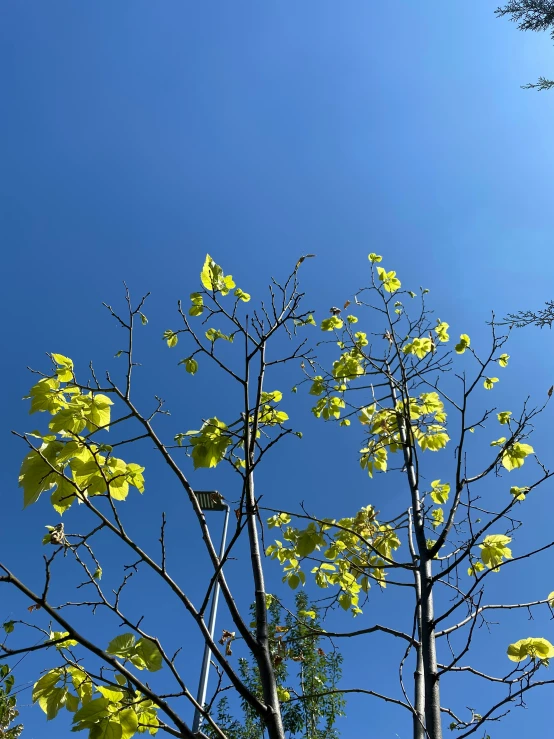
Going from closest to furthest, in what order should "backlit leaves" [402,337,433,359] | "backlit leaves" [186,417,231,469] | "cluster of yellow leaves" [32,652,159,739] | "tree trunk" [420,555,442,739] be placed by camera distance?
"cluster of yellow leaves" [32,652,159,739] < "tree trunk" [420,555,442,739] < "backlit leaves" [186,417,231,469] < "backlit leaves" [402,337,433,359]

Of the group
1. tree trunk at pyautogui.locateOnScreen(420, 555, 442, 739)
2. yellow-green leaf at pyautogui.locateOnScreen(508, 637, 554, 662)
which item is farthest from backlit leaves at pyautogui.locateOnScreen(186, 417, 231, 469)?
yellow-green leaf at pyautogui.locateOnScreen(508, 637, 554, 662)

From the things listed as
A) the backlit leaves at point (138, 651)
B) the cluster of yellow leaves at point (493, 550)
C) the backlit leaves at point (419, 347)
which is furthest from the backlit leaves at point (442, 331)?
the backlit leaves at point (138, 651)

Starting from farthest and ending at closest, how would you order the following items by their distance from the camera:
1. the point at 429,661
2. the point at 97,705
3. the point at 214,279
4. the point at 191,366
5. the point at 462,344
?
the point at 462,344 → the point at 191,366 → the point at 214,279 → the point at 429,661 → the point at 97,705

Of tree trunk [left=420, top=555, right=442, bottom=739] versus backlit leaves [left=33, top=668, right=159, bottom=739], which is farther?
tree trunk [left=420, top=555, right=442, bottom=739]

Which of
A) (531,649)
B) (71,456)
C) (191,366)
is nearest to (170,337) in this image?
(191,366)

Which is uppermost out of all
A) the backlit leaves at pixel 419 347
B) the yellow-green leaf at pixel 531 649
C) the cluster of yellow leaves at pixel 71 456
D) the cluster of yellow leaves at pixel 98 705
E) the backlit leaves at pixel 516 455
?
the backlit leaves at pixel 419 347

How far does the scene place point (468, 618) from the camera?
1749 mm

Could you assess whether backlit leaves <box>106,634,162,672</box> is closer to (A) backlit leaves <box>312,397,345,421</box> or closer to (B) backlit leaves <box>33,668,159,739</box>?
(B) backlit leaves <box>33,668,159,739</box>

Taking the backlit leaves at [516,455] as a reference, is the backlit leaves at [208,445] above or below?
below

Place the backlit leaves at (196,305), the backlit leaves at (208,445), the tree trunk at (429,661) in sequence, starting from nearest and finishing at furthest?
the tree trunk at (429,661) → the backlit leaves at (208,445) → the backlit leaves at (196,305)

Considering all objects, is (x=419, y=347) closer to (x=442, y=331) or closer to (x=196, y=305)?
(x=442, y=331)

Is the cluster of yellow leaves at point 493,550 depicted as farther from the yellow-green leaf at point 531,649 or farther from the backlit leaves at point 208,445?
the backlit leaves at point 208,445

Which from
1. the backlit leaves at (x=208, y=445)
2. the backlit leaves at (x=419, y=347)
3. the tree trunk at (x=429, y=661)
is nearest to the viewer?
the tree trunk at (x=429, y=661)

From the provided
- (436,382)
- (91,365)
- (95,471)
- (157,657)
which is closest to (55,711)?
(157,657)
